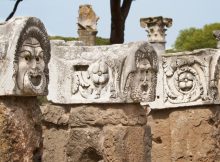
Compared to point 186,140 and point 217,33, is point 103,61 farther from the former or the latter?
point 217,33

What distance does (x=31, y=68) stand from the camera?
450cm

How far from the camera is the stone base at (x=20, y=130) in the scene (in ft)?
14.1

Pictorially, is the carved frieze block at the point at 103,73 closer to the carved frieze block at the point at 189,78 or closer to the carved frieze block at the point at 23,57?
the carved frieze block at the point at 189,78

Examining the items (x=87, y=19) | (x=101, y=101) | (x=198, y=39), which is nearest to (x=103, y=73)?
(x=101, y=101)

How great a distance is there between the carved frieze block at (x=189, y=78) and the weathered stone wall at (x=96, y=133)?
1.29 meters

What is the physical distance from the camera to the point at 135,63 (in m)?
6.11

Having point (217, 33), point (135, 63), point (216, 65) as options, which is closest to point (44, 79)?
point (135, 63)

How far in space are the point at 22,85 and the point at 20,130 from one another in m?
0.28

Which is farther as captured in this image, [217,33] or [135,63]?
[217,33]

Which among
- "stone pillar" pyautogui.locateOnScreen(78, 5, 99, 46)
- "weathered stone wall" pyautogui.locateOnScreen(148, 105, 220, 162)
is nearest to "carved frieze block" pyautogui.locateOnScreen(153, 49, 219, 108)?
"weathered stone wall" pyautogui.locateOnScreen(148, 105, 220, 162)

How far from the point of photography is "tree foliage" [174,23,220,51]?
121 ft

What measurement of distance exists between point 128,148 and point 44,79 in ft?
5.73

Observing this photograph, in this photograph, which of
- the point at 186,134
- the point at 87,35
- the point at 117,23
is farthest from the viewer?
the point at 87,35

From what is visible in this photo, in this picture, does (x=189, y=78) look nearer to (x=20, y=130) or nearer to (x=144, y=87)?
(x=144, y=87)
